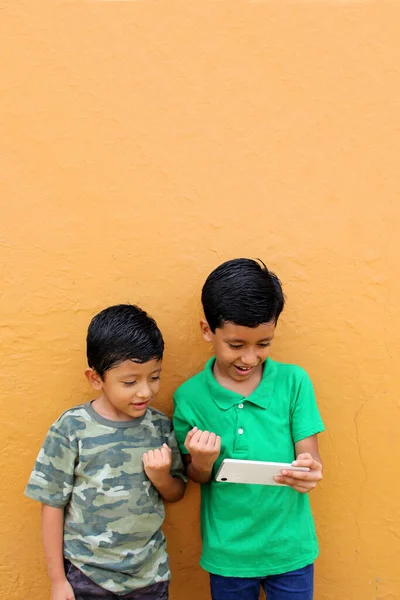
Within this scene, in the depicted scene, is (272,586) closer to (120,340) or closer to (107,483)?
(107,483)

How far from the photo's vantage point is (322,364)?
8.35 feet

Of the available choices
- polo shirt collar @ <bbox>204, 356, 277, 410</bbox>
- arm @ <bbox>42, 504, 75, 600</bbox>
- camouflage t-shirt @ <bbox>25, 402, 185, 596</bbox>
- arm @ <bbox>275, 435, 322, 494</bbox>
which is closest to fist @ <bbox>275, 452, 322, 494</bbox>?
arm @ <bbox>275, 435, 322, 494</bbox>

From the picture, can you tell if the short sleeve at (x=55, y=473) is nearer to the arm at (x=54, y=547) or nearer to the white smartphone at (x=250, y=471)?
the arm at (x=54, y=547)

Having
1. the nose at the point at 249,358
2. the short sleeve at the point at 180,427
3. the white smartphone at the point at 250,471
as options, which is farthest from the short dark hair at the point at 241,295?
the white smartphone at the point at 250,471

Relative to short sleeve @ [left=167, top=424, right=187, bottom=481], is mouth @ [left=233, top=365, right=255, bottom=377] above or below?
above

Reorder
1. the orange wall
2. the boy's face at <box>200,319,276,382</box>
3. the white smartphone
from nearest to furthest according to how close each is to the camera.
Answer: the white smartphone < the boy's face at <box>200,319,276,382</box> < the orange wall

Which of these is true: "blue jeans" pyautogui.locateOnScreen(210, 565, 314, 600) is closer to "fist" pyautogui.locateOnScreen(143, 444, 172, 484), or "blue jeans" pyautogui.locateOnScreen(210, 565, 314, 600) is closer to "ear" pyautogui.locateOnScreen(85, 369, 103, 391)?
"fist" pyautogui.locateOnScreen(143, 444, 172, 484)

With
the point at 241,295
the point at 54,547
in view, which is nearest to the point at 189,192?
the point at 241,295

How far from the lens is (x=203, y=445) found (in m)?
2.09

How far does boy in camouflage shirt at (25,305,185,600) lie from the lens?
2131 millimetres

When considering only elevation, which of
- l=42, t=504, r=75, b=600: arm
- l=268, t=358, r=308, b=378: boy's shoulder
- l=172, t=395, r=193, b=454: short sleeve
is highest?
l=268, t=358, r=308, b=378: boy's shoulder

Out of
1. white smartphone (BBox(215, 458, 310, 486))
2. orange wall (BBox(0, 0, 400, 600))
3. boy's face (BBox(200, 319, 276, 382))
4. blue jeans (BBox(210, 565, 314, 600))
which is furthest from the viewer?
orange wall (BBox(0, 0, 400, 600))

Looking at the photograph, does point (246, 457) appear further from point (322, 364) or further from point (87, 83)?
point (87, 83)

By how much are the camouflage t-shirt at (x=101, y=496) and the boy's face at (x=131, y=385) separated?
0.09 metres
